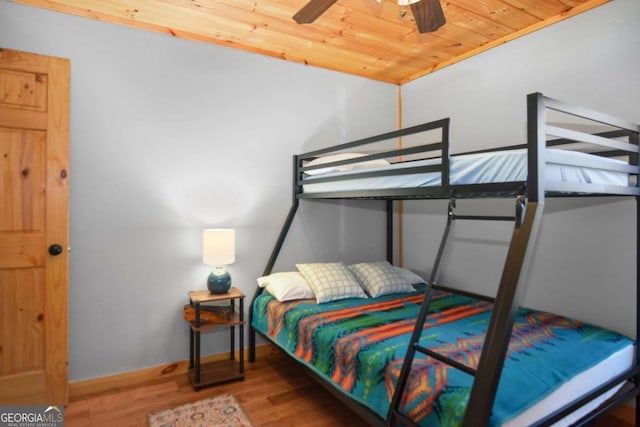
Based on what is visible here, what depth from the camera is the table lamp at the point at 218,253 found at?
2633mm

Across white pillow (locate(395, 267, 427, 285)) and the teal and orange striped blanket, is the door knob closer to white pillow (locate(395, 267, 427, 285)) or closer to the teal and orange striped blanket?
the teal and orange striped blanket

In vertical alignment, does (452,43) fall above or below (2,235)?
above

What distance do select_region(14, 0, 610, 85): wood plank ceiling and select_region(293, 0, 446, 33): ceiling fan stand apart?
401 millimetres

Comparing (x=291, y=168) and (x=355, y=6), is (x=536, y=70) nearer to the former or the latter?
(x=355, y=6)

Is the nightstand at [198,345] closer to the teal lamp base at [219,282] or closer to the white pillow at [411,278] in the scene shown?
the teal lamp base at [219,282]

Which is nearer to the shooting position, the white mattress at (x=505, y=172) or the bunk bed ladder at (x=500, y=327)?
the bunk bed ladder at (x=500, y=327)

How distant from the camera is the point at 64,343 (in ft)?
7.48

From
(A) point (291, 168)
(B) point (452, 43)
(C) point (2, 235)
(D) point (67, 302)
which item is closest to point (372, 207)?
(A) point (291, 168)

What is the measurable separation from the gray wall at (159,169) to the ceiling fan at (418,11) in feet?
3.74

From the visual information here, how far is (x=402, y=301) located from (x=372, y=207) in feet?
3.82

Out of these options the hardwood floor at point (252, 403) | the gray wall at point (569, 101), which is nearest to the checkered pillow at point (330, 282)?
the hardwood floor at point (252, 403)

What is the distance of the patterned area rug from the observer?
6.93 ft

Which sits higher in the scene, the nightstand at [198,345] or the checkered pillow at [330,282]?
the checkered pillow at [330,282]

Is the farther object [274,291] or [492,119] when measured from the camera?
[492,119]
